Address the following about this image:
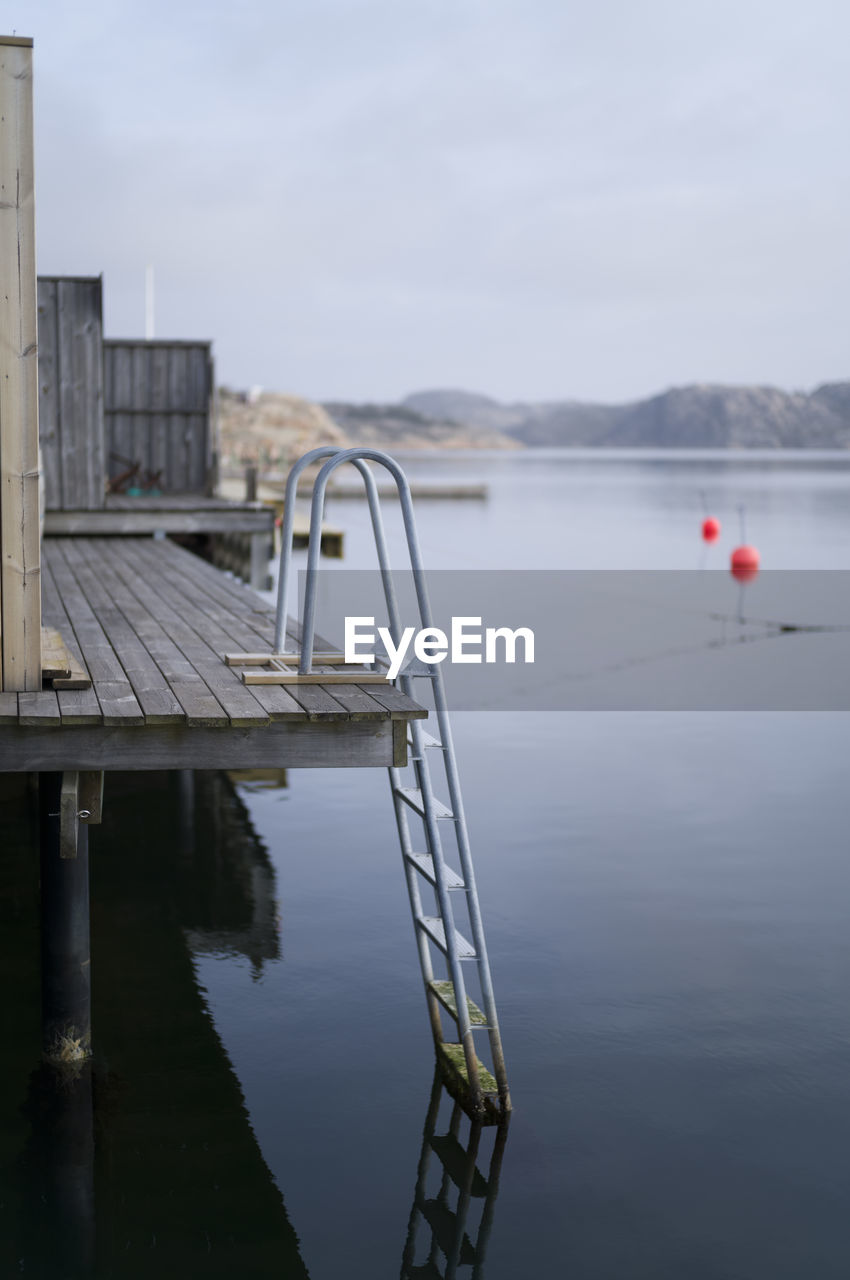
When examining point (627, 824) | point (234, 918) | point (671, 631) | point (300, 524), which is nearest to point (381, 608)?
point (671, 631)

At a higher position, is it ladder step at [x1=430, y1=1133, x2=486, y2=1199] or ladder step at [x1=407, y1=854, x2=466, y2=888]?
ladder step at [x1=407, y1=854, x2=466, y2=888]

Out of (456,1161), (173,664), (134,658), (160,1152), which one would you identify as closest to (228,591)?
(134,658)

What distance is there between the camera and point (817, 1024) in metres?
6.62

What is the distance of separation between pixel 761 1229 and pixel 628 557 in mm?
28699

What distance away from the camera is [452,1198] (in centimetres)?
521

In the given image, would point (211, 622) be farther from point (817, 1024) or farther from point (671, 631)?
point (671, 631)

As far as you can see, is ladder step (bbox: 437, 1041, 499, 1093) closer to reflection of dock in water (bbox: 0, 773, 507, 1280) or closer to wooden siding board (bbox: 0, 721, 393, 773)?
reflection of dock in water (bbox: 0, 773, 507, 1280)

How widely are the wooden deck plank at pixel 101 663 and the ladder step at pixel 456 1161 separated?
2033 mm

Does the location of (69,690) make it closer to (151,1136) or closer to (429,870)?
(429,870)

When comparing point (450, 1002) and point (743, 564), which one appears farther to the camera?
point (743, 564)

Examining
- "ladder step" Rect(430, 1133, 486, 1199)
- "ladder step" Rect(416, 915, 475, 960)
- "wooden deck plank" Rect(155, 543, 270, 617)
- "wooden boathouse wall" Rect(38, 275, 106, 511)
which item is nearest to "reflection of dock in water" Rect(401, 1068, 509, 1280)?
"ladder step" Rect(430, 1133, 486, 1199)

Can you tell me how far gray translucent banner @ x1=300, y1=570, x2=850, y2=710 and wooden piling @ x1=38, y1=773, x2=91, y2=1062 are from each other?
5.26 meters

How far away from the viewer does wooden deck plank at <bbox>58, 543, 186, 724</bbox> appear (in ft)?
16.6

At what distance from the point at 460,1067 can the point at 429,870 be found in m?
0.82
